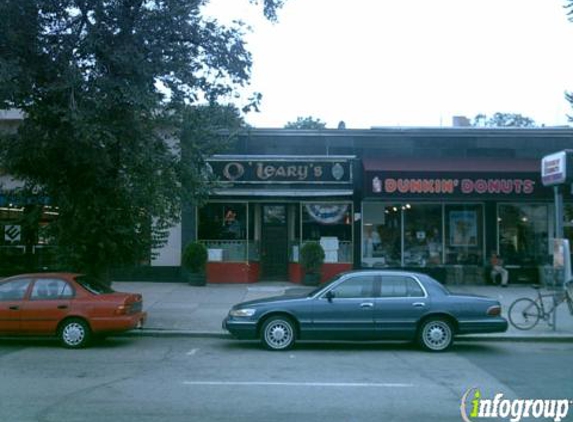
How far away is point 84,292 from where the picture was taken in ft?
41.5

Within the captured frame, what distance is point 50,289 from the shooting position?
12719mm

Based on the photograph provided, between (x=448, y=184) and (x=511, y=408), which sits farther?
(x=448, y=184)

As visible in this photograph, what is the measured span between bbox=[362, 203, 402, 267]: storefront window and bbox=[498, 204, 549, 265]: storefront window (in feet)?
11.1

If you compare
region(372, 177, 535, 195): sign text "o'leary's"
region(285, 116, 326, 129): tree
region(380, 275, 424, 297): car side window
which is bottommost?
region(380, 275, 424, 297): car side window

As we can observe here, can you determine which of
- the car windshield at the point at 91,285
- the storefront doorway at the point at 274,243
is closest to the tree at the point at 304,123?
the storefront doorway at the point at 274,243

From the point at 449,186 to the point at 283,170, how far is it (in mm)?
5177

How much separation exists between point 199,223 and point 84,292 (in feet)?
32.8

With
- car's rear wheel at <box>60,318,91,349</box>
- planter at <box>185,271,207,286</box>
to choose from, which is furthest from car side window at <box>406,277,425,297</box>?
planter at <box>185,271,207,286</box>

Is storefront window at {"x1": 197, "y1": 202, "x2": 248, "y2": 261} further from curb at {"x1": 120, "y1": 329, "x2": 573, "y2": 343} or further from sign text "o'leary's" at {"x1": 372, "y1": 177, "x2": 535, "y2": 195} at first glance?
curb at {"x1": 120, "y1": 329, "x2": 573, "y2": 343}

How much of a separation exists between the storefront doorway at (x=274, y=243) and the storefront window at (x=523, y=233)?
7.11 metres

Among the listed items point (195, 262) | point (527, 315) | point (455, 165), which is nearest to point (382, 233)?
point (455, 165)

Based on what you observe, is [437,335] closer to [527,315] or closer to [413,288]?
[413,288]

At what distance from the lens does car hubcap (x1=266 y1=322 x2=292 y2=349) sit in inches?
484

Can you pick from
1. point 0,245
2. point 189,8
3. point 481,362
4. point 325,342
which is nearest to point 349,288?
point 325,342
